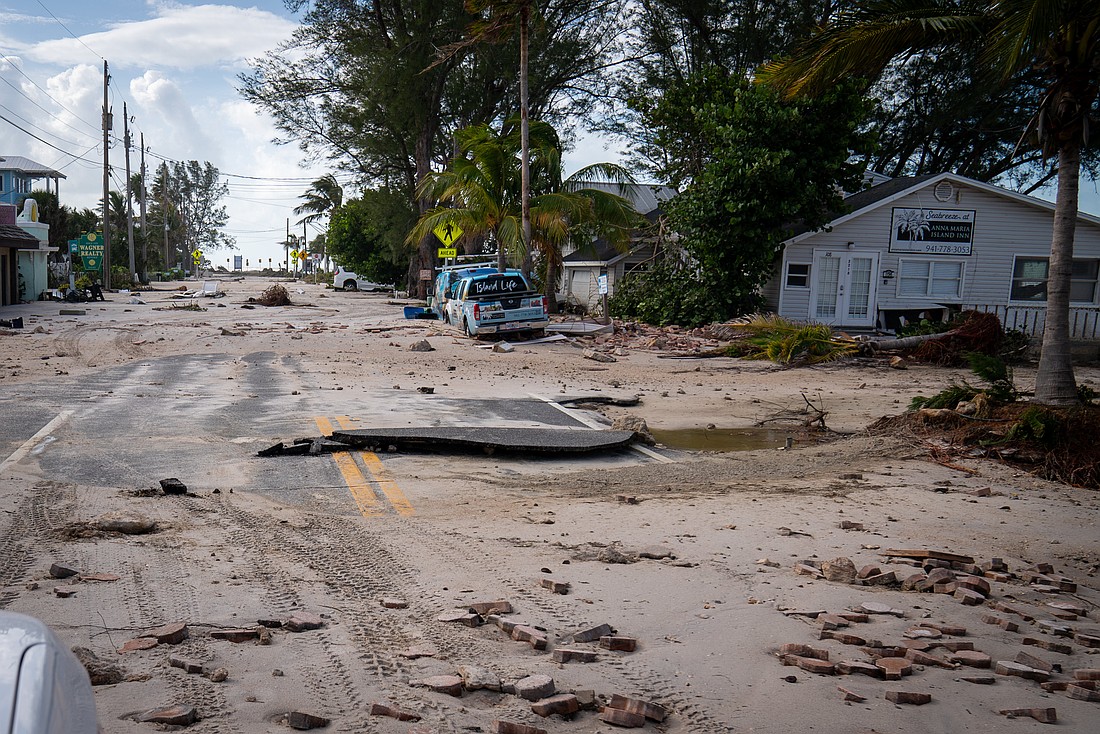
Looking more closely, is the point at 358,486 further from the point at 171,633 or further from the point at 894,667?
the point at 894,667

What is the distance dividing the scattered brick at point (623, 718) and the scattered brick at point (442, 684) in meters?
0.65

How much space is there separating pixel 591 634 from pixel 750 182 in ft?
71.2

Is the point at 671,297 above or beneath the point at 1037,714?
above

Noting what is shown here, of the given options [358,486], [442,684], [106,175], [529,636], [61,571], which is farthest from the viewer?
[106,175]

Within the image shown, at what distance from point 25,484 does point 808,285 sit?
23447 mm

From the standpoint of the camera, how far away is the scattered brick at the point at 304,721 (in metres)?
3.42

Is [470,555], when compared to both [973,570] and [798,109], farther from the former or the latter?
[798,109]

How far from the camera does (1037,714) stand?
145 inches

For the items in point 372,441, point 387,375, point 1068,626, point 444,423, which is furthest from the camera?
point 387,375

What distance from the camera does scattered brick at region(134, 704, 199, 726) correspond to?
134 inches

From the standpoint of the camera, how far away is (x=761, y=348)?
2075cm

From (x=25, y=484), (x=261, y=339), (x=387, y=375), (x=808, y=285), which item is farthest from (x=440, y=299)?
(x=25, y=484)

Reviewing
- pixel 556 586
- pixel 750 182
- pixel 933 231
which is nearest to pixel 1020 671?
pixel 556 586

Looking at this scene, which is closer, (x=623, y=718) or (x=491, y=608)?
(x=623, y=718)
